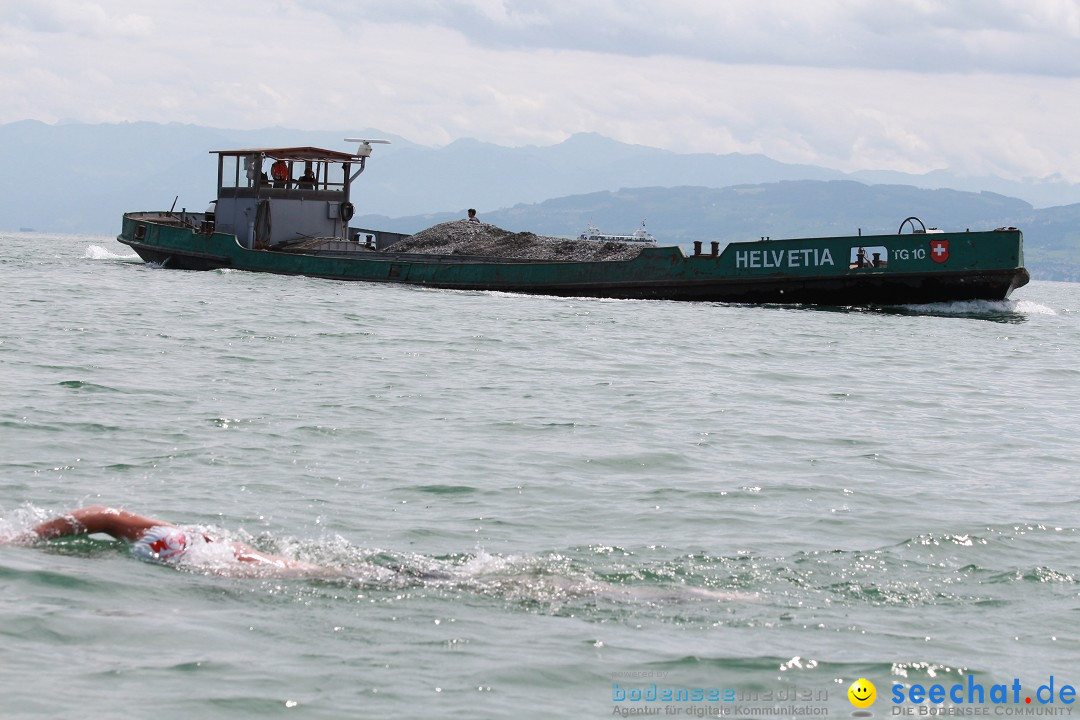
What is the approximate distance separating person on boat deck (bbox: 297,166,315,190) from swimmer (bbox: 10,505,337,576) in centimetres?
2774

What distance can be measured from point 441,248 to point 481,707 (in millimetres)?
29230

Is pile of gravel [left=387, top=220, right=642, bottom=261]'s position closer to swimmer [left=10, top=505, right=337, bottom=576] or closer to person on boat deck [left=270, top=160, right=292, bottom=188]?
person on boat deck [left=270, top=160, right=292, bottom=188]

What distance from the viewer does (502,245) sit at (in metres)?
33.7

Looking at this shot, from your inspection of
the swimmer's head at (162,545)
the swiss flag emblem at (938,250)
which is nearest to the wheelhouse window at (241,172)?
the swiss flag emblem at (938,250)

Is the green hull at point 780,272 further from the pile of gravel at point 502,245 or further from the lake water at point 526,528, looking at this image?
the lake water at point 526,528

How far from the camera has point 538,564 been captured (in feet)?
26.1

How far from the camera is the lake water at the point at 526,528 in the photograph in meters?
6.02

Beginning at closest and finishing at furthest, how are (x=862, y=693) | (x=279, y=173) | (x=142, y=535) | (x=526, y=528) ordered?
(x=862, y=693) → (x=142, y=535) → (x=526, y=528) → (x=279, y=173)

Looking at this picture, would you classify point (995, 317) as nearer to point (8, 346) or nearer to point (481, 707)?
point (8, 346)

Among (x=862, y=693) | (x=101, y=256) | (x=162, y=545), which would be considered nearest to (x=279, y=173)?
(x=101, y=256)

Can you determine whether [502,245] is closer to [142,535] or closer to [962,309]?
[962,309]

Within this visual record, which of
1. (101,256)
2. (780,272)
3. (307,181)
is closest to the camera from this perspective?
(780,272)

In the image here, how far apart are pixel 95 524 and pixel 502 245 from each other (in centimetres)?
2612

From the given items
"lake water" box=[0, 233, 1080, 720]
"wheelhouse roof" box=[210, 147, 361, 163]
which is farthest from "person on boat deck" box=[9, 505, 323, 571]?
"wheelhouse roof" box=[210, 147, 361, 163]
